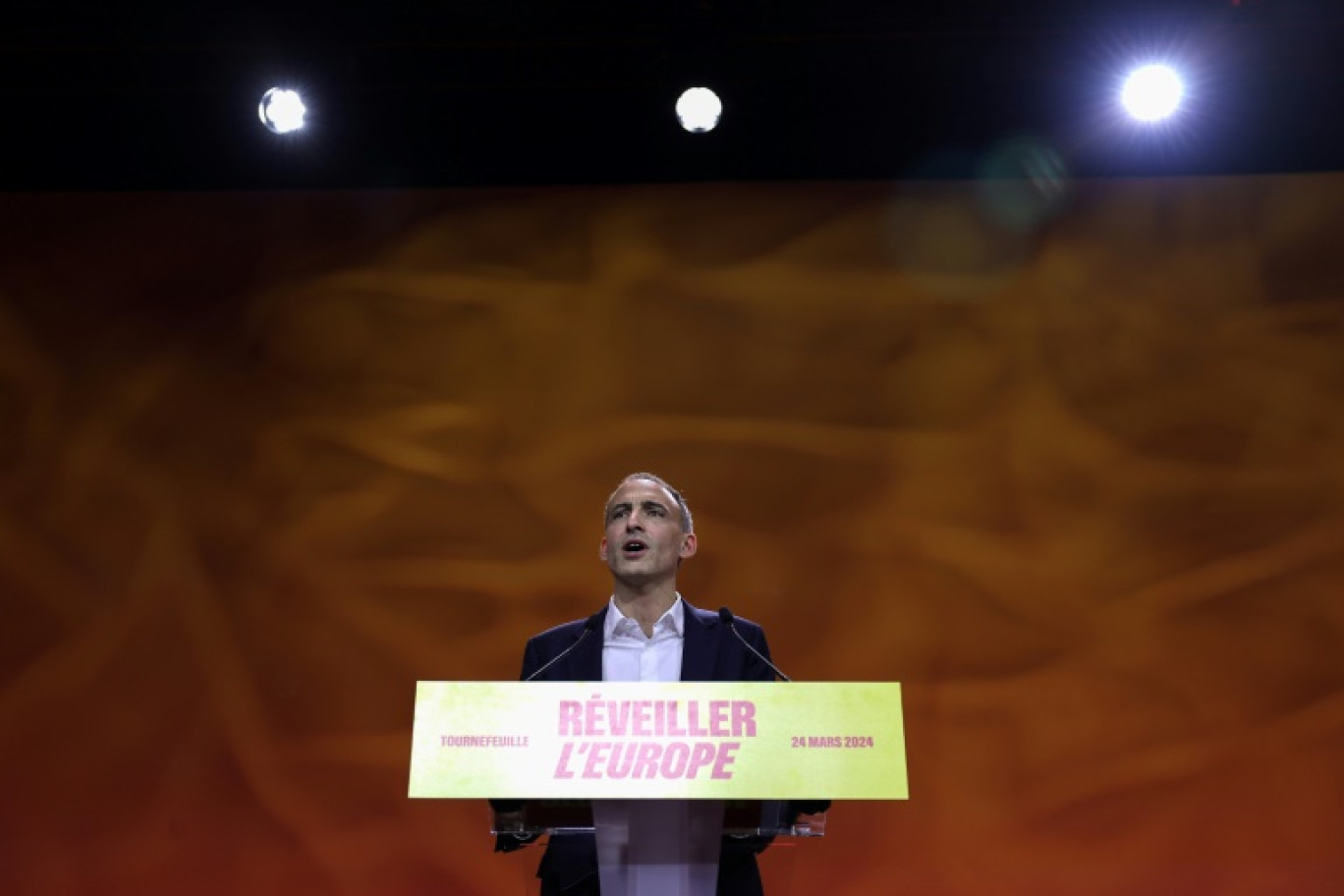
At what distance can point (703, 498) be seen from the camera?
4664 mm

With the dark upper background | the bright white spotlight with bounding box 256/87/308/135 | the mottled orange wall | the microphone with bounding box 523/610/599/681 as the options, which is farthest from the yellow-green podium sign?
the bright white spotlight with bounding box 256/87/308/135

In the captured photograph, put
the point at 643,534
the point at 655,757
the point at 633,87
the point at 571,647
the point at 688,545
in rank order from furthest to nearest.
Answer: the point at 633,87 → the point at 688,545 → the point at 643,534 → the point at 571,647 → the point at 655,757

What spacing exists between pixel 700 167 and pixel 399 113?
1.10 metres

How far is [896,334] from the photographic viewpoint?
4.77 metres

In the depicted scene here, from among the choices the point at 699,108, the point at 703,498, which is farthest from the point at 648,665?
the point at 699,108

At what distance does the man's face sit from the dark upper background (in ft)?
6.15

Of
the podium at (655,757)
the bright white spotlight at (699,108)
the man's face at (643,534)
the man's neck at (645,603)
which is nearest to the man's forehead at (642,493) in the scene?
the man's face at (643,534)

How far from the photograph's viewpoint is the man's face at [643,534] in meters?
2.95

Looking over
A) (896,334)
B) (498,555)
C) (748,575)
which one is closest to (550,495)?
(498,555)

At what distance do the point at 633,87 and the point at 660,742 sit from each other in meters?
3.21

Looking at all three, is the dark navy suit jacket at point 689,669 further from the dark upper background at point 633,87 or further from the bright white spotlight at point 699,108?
the dark upper background at point 633,87

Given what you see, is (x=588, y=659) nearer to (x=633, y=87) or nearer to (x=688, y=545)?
(x=688, y=545)

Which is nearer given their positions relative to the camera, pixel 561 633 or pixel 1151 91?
pixel 561 633

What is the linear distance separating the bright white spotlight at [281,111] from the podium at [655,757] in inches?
118
